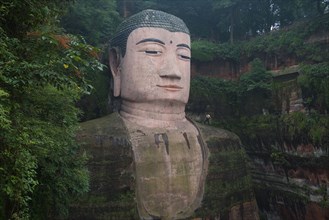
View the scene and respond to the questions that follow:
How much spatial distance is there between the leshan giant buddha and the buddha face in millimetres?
28

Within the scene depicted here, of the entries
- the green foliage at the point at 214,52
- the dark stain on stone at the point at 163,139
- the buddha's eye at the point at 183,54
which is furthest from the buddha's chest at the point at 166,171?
the green foliage at the point at 214,52

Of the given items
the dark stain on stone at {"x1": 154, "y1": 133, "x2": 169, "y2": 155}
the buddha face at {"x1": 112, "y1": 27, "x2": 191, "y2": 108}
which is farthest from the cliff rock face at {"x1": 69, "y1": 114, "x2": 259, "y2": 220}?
the buddha face at {"x1": 112, "y1": 27, "x2": 191, "y2": 108}

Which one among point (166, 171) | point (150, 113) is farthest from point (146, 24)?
point (166, 171)

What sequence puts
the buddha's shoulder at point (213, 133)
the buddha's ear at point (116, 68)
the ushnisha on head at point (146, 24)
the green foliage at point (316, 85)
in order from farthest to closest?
the green foliage at point (316, 85)
the buddha's ear at point (116, 68)
the buddha's shoulder at point (213, 133)
the ushnisha on head at point (146, 24)

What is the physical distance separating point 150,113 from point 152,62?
1.47 metres

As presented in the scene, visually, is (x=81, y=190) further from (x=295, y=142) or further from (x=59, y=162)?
(x=295, y=142)

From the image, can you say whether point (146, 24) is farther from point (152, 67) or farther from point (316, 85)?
point (316, 85)

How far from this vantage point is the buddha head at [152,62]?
10.1 meters

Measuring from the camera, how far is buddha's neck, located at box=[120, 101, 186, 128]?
1016 cm

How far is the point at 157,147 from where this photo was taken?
31.9ft

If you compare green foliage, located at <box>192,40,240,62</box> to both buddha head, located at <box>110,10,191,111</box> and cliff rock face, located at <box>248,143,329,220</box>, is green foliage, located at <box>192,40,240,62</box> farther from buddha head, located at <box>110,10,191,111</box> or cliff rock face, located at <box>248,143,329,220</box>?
buddha head, located at <box>110,10,191,111</box>

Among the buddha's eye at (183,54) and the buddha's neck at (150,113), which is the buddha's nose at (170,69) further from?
the buddha's neck at (150,113)

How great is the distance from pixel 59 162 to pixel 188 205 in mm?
4802

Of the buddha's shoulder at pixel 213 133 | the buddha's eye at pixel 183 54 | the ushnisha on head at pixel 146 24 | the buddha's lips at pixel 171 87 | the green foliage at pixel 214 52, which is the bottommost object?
the buddha's shoulder at pixel 213 133
